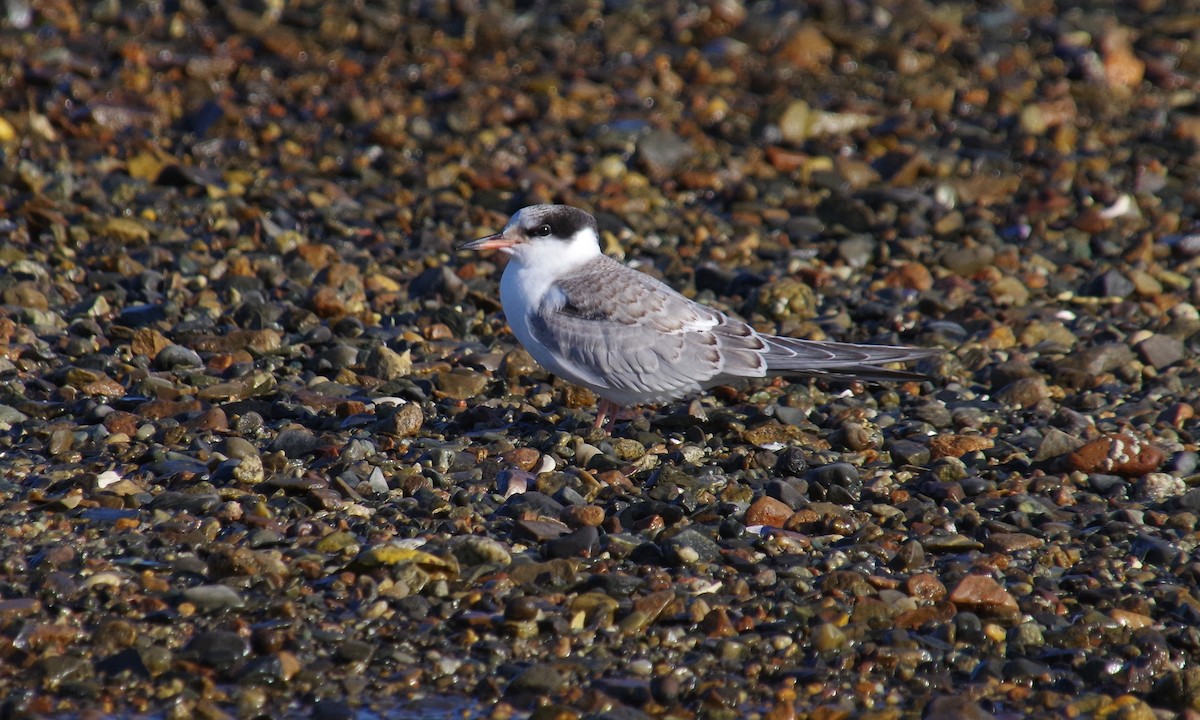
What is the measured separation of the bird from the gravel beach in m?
0.22

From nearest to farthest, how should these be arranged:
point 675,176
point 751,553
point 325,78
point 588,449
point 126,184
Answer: point 751,553 < point 588,449 < point 126,184 < point 675,176 < point 325,78

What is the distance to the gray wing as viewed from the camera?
5371mm

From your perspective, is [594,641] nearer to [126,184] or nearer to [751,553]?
[751,553]

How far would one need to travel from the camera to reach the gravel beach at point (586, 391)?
397 cm

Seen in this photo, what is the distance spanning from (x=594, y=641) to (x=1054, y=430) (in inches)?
90.8

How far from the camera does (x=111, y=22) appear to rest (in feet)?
30.2

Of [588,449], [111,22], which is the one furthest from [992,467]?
[111,22]

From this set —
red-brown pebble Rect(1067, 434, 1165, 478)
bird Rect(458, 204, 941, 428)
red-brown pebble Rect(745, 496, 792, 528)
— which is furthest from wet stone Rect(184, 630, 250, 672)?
red-brown pebble Rect(1067, 434, 1165, 478)

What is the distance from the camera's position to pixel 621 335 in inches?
213

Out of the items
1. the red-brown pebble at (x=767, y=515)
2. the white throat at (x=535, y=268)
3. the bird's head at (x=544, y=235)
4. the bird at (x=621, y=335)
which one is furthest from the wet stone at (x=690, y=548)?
the bird's head at (x=544, y=235)

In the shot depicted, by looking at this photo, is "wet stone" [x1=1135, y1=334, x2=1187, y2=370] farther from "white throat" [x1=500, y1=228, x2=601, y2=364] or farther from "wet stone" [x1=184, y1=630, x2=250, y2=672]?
"wet stone" [x1=184, y1=630, x2=250, y2=672]

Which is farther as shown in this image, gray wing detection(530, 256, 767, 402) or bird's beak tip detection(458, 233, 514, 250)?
bird's beak tip detection(458, 233, 514, 250)

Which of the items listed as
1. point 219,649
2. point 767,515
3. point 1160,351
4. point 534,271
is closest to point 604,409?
point 534,271

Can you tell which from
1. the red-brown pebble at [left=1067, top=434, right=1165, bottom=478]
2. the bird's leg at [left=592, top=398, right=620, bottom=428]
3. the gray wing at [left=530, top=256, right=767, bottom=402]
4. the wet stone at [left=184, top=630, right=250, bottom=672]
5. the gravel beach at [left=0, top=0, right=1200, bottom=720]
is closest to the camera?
the wet stone at [left=184, top=630, right=250, bottom=672]
